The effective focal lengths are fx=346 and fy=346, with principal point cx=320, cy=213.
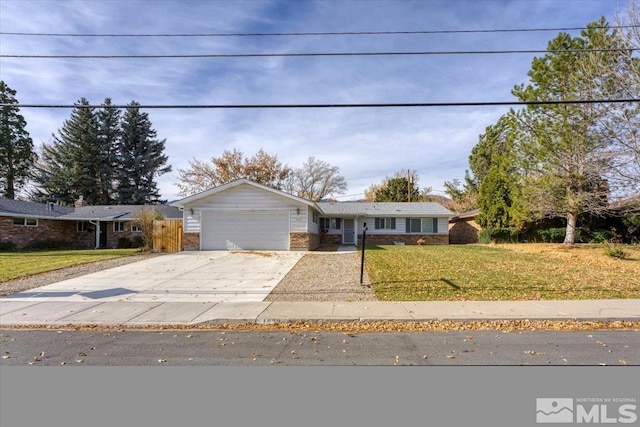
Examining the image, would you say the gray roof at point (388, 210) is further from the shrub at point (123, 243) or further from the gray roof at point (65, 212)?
the shrub at point (123, 243)

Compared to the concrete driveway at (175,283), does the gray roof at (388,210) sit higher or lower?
higher

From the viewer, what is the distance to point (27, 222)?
2477 centimetres

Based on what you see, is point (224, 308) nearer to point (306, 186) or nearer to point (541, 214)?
point (541, 214)

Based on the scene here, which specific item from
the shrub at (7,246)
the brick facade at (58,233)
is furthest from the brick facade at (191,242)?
the shrub at (7,246)

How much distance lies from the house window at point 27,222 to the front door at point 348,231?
76.2ft

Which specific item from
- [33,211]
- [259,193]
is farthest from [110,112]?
[259,193]

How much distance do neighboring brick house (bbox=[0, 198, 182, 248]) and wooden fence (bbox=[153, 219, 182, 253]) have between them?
17.9ft

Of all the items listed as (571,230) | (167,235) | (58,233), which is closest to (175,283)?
(167,235)

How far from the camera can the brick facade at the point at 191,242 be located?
2048 centimetres

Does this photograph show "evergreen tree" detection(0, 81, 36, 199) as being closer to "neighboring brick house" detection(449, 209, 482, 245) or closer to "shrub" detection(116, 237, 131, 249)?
"shrub" detection(116, 237, 131, 249)

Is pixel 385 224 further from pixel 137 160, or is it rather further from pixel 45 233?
pixel 137 160

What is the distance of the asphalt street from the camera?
4.82m

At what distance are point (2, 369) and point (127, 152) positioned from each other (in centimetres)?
4513

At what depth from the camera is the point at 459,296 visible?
8.62 metres
